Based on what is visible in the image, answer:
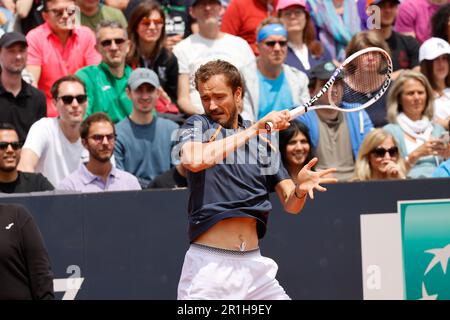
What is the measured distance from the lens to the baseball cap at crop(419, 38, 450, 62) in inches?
424

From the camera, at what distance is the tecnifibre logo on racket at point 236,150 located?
611 centimetres

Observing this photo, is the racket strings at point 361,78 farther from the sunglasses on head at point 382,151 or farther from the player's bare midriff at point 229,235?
the player's bare midriff at point 229,235

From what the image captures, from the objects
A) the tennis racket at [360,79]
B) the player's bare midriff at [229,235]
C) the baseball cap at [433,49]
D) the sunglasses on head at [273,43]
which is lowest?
the player's bare midriff at [229,235]

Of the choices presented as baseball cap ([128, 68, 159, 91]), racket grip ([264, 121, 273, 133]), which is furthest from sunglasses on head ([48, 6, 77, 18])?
racket grip ([264, 121, 273, 133])

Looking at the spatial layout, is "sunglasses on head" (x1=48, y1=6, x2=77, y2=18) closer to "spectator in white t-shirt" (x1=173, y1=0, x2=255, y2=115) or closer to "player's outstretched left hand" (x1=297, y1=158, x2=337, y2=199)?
"spectator in white t-shirt" (x1=173, y1=0, x2=255, y2=115)

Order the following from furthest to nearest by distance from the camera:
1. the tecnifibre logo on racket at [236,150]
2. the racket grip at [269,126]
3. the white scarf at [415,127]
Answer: the white scarf at [415,127], the tecnifibre logo on racket at [236,150], the racket grip at [269,126]

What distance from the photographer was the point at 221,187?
6242 millimetres

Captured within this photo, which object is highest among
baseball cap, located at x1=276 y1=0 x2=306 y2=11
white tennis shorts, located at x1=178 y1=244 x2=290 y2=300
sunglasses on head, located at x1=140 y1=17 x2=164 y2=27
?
baseball cap, located at x1=276 y1=0 x2=306 y2=11

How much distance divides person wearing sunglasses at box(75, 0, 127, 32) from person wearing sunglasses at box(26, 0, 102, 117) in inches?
13.7

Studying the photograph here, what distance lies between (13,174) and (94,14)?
2.92 m

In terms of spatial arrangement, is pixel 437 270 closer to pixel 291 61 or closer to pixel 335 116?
pixel 335 116

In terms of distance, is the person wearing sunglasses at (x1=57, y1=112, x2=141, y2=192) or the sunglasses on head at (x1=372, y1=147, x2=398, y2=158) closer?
the person wearing sunglasses at (x1=57, y1=112, x2=141, y2=192)

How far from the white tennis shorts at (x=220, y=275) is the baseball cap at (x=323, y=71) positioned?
404 cm

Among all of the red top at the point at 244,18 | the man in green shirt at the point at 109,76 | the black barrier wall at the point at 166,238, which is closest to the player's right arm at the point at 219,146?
the black barrier wall at the point at 166,238
